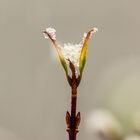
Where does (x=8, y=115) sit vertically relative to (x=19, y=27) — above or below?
below

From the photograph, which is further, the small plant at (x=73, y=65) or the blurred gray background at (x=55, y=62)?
the blurred gray background at (x=55, y=62)

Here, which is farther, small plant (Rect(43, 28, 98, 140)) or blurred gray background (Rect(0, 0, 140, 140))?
blurred gray background (Rect(0, 0, 140, 140))

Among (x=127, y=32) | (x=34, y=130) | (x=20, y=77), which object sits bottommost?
(x=34, y=130)

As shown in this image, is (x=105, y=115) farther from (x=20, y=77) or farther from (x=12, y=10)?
(x=12, y=10)

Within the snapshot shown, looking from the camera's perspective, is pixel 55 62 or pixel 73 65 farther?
pixel 55 62

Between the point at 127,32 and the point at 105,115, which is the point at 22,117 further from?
the point at 127,32

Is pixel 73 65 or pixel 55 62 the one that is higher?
pixel 55 62

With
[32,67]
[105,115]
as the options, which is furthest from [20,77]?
[105,115]
